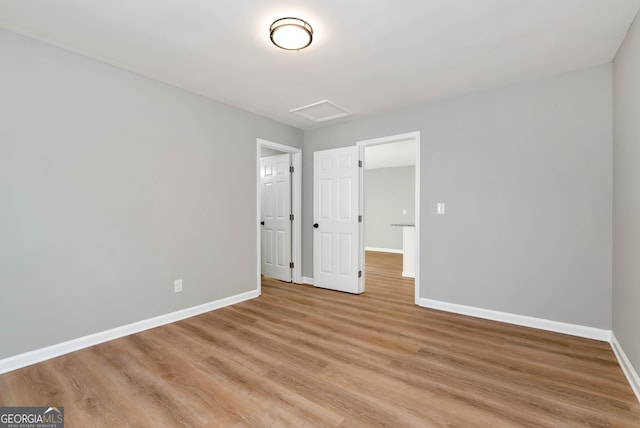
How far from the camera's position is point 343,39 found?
2.36m

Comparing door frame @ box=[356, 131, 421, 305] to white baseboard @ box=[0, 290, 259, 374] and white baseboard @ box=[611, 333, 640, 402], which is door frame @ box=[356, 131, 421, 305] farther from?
white baseboard @ box=[0, 290, 259, 374]

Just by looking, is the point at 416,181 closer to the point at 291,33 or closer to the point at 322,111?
the point at 322,111

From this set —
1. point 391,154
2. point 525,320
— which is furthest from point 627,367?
point 391,154

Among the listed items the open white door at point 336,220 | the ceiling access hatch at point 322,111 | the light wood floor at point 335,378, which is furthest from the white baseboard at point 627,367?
the ceiling access hatch at point 322,111

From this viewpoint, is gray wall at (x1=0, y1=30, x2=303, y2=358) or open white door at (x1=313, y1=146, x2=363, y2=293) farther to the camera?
open white door at (x1=313, y1=146, x2=363, y2=293)

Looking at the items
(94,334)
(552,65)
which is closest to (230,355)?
(94,334)

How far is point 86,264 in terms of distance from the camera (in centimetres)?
262

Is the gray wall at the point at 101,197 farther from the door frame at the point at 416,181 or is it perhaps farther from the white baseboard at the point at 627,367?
the white baseboard at the point at 627,367

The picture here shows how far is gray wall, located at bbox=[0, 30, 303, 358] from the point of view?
228 cm

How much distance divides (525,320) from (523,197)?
1268 mm

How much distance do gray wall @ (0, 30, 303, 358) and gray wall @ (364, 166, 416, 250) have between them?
5.82m

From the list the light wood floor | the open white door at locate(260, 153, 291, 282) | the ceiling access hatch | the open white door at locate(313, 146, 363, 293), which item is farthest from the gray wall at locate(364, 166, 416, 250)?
the light wood floor

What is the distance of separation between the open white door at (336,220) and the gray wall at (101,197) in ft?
4.49

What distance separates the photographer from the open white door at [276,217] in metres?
4.99
